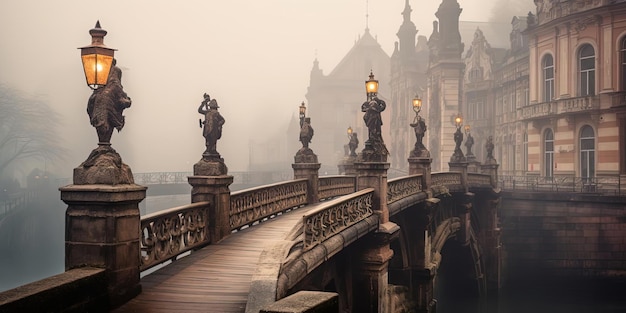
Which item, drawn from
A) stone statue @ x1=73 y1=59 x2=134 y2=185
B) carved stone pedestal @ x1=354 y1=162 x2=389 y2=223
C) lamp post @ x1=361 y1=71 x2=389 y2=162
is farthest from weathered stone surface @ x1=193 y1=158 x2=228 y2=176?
lamp post @ x1=361 y1=71 x2=389 y2=162

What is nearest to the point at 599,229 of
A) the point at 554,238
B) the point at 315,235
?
the point at 554,238

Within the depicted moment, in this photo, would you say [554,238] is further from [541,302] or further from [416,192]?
[416,192]

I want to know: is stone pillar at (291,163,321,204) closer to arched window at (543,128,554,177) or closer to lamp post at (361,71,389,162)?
lamp post at (361,71,389,162)

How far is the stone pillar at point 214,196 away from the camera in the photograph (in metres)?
11.7

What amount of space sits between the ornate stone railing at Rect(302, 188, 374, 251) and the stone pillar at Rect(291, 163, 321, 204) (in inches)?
229

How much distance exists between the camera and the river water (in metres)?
30.4

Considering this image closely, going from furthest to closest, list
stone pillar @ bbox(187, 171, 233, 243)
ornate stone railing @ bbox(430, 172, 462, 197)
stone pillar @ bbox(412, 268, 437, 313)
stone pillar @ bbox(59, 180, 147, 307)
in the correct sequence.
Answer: ornate stone railing @ bbox(430, 172, 462, 197) < stone pillar @ bbox(412, 268, 437, 313) < stone pillar @ bbox(187, 171, 233, 243) < stone pillar @ bbox(59, 180, 147, 307)

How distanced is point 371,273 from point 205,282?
697 centimetres

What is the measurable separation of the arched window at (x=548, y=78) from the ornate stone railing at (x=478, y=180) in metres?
9.41

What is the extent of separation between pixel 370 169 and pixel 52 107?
5299cm

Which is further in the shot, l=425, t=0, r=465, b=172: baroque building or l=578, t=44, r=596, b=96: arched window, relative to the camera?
l=425, t=0, r=465, b=172: baroque building

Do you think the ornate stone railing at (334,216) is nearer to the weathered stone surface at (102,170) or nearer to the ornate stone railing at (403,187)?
the ornate stone railing at (403,187)

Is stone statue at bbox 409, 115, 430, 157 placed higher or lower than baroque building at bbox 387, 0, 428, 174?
lower

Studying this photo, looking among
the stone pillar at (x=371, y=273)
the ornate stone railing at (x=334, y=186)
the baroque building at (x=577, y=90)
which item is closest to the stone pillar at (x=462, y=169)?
the ornate stone railing at (x=334, y=186)
